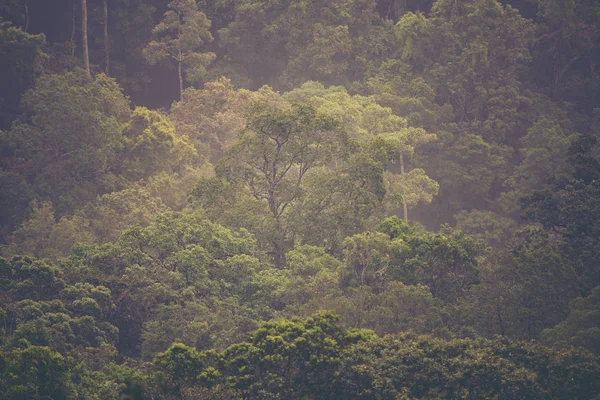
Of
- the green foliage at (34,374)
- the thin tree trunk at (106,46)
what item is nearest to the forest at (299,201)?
the green foliage at (34,374)

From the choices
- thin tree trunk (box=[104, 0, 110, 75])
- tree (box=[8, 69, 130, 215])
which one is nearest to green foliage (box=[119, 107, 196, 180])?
tree (box=[8, 69, 130, 215])

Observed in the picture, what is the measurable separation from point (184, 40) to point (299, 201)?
16.6 metres

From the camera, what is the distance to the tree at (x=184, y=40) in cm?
5138

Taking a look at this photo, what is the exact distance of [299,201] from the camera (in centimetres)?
3772

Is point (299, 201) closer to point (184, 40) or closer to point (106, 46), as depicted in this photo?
point (184, 40)

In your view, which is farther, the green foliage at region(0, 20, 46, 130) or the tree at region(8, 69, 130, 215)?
the green foliage at region(0, 20, 46, 130)

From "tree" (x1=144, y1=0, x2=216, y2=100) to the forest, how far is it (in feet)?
0.42

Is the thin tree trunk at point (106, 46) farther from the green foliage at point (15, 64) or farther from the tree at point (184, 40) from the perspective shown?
the green foliage at point (15, 64)

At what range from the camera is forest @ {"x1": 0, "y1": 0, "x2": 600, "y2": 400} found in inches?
1075

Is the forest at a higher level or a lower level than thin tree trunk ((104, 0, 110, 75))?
lower

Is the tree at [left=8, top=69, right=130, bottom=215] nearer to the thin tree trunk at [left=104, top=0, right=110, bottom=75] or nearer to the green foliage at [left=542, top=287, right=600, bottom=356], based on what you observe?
the thin tree trunk at [left=104, top=0, right=110, bottom=75]

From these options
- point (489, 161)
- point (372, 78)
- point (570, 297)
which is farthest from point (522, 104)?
point (570, 297)

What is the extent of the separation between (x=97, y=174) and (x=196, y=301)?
1348cm

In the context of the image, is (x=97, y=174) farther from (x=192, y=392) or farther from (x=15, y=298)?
(x=192, y=392)
